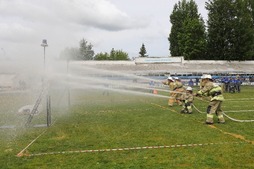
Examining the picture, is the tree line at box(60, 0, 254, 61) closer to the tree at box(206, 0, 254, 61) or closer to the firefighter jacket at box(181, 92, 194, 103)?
the tree at box(206, 0, 254, 61)

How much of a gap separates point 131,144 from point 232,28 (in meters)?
59.5

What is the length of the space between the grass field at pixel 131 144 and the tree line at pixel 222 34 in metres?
53.3

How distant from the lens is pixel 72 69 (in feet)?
77.7

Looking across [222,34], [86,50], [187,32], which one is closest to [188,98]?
[222,34]

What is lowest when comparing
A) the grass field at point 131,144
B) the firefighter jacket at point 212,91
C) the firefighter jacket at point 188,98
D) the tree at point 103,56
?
the grass field at point 131,144

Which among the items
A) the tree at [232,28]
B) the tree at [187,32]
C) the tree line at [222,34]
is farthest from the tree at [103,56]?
the tree at [232,28]

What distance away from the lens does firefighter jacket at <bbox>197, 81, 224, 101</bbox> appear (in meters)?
13.7

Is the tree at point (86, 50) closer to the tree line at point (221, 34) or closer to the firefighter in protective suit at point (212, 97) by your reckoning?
the tree line at point (221, 34)

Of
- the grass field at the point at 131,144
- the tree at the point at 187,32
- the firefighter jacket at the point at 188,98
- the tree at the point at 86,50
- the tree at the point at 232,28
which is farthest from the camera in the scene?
the tree at the point at 86,50

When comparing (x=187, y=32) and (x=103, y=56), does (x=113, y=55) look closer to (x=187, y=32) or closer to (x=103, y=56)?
A: (x=103, y=56)

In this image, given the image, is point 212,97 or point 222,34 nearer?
point 212,97

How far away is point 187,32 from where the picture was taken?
71.4 metres

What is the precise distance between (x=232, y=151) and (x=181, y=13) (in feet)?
239

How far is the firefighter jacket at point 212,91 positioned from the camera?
13711 mm
